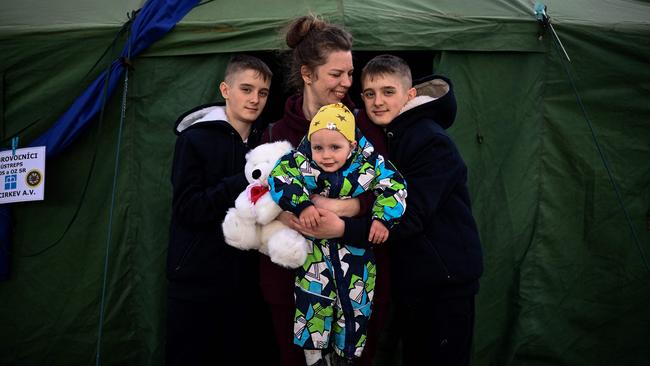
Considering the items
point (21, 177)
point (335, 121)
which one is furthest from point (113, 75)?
point (335, 121)

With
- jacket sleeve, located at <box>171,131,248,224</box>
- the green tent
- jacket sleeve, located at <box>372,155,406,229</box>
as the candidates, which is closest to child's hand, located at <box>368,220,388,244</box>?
jacket sleeve, located at <box>372,155,406,229</box>

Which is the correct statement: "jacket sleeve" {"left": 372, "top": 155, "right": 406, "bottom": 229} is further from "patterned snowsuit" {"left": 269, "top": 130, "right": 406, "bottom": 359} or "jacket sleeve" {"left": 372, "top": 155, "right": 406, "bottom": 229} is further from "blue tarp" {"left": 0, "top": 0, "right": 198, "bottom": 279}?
"blue tarp" {"left": 0, "top": 0, "right": 198, "bottom": 279}

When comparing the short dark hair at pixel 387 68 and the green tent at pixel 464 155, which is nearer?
the short dark hair at pixel 387 68

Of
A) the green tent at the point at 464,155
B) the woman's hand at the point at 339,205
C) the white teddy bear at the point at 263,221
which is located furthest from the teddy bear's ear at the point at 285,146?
the green tent at the point at 464,155

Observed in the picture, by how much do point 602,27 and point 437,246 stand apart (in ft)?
5.89

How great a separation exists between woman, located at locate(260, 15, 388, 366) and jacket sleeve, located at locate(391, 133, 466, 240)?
15cm

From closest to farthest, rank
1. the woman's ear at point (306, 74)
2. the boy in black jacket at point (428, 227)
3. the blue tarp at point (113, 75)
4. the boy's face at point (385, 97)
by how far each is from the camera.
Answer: the boy in black jacket at point (428, 227) < the boy's face at point (385, 97) < the woman's ear at point (306, 74) < the blue tarp at point (113, 75)

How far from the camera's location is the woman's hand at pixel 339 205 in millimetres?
2309

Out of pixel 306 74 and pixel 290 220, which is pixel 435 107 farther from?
pixel 290 220

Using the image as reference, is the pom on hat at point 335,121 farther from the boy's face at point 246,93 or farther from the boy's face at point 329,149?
the boy's face at point 246,93

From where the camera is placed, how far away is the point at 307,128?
2.57 meters

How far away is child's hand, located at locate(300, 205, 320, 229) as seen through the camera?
2.23 metres

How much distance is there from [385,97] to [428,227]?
1.85ft

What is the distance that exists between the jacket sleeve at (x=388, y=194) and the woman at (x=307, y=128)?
0.23 feet
